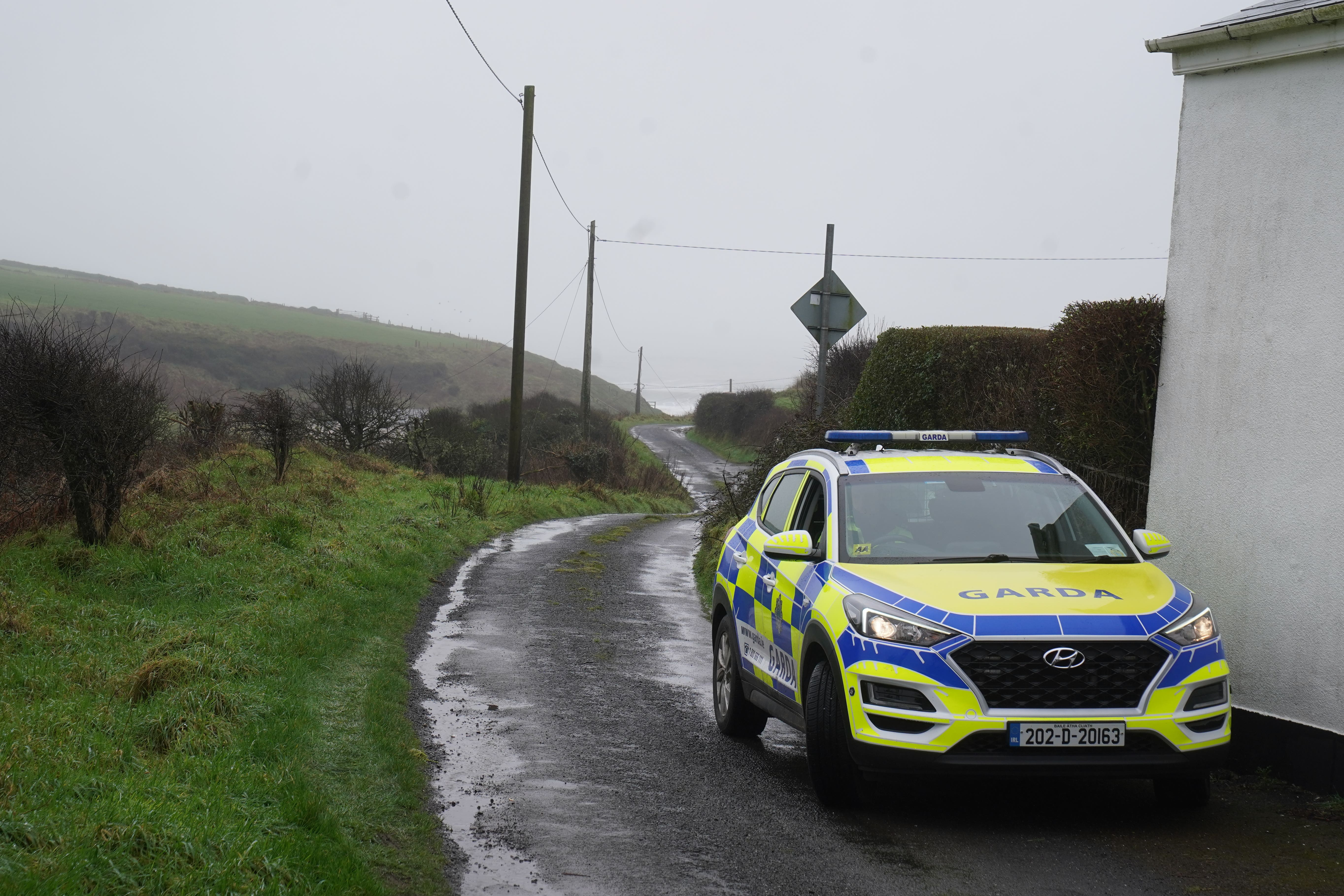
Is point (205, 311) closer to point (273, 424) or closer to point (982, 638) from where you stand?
point (273, 424)

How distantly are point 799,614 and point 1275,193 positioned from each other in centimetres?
378

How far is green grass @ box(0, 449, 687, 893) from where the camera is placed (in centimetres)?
448

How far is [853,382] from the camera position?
102 feet

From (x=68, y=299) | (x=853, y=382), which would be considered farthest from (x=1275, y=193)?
(x=68, y=299)

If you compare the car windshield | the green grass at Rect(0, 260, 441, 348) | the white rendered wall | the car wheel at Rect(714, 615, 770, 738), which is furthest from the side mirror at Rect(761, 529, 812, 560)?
the green grass at Rect(0, 260, 441, 348)

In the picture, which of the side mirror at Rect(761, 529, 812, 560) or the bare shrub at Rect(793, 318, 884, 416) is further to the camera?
the bare shrub at Rect(793, 318, 884, 416)

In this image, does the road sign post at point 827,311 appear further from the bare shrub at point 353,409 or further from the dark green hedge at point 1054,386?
the bare shrub at point 353,409

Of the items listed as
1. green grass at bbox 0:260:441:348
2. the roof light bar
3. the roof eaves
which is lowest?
the roof light bar

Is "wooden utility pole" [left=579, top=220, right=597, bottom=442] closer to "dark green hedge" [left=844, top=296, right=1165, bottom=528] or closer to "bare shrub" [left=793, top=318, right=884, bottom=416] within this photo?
"bare shrub" [left=793, top=318, right=884, bottom=416]

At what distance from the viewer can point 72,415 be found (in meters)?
11.8

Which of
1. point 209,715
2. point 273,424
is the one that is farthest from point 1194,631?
point 273,424

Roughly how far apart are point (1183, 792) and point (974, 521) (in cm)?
172

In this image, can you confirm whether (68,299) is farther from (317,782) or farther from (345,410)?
(317,782)

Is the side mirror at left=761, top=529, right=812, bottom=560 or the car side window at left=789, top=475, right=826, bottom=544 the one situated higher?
the car side window at left=789, top=475, right=826, bottom=544
